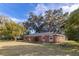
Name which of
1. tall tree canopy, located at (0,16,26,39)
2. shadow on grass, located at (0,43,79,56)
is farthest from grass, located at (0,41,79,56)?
tall tree canopy, located at (0,16,26,39)

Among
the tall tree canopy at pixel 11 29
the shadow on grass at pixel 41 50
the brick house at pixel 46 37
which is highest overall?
the tall tree canopy at pixel 11 29

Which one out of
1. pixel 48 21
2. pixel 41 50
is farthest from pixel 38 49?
pixel 48 21

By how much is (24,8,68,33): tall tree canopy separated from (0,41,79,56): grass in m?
0.21

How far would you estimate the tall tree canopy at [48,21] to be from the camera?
374 cm

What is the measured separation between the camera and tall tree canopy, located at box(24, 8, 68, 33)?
12.3 feet

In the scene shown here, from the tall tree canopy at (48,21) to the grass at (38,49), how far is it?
0.69 feet

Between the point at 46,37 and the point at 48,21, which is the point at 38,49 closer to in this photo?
the point at 46,37

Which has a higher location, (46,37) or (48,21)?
(48,21)

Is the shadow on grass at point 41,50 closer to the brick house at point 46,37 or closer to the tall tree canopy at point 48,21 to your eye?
the brick house at point 46,37

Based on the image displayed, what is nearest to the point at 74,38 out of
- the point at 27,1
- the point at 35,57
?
the point at 35,57

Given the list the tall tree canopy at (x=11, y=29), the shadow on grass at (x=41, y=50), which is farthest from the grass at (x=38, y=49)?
the tall tree canopy at (x=11, y=29)

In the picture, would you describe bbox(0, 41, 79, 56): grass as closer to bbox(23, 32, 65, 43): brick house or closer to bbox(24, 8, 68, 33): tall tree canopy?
bbox(23, 32, 65, 43): brick house

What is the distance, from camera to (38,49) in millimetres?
3752

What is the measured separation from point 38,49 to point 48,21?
40 cm
